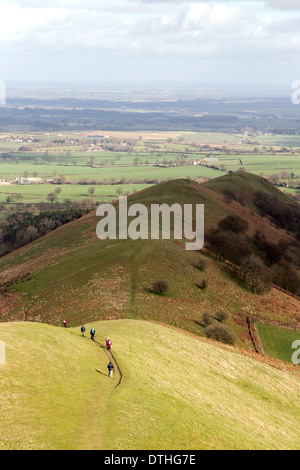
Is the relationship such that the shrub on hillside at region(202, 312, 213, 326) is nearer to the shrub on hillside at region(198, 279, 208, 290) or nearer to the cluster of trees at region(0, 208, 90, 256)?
the shrub on hillside at region(198, 279, 208, 290)

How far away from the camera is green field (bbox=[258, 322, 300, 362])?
61075 millimetres

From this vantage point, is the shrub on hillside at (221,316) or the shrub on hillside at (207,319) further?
the shrub on hillside at (221,316)

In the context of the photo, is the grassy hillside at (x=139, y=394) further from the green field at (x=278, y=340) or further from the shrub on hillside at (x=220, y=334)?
the green field at (x=278, y=340)

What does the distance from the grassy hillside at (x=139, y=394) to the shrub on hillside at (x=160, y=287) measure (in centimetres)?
1547

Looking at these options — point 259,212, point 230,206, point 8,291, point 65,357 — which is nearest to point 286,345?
point 65,357

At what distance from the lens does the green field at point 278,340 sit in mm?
61075

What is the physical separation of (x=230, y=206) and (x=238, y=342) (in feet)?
275

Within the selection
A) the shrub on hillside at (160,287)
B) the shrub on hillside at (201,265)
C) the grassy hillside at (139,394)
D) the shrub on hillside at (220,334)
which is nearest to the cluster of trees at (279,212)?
the shrub on hillside at (201,265)

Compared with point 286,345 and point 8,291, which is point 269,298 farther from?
point 8,291

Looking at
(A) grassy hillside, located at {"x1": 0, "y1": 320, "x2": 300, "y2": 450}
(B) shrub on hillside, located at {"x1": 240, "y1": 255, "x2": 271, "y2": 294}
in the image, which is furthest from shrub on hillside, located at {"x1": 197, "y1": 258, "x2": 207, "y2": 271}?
(A) grassy hillside, located at {"x1": 0, "y1": 320, "x2": 300, "y2": 450}

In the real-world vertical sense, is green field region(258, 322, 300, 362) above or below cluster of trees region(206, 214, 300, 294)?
below

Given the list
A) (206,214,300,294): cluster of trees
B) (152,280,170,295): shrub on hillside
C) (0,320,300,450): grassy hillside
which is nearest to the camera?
(0,320,300,450): grassy hillside

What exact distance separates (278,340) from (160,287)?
20926 millimetres

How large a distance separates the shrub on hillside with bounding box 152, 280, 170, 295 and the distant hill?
1.17 metres
